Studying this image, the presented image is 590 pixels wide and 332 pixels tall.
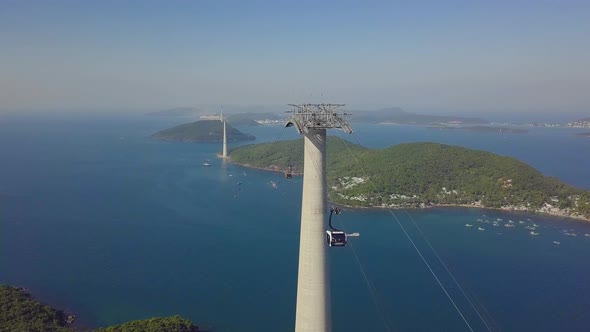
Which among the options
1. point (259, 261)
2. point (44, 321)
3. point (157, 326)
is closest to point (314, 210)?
point (157, 326)

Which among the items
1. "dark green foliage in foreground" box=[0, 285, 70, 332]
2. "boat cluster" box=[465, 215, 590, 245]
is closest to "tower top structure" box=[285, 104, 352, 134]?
"dark green foliage in foreground" box=[0, 285, 70, 332]

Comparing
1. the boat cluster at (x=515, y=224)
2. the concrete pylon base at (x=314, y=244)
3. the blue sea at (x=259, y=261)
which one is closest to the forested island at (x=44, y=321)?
the blue sea at (x=259, y=261)

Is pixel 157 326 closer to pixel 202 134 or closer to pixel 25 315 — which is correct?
pixel 25 315

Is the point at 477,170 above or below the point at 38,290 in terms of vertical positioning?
above

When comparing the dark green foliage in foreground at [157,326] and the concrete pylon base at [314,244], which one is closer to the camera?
the concrete pylon base at [314,244]

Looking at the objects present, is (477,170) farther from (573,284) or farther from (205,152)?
(205,152)

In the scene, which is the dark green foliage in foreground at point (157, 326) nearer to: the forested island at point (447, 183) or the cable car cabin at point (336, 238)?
the cable car cabin at point (336, 238)

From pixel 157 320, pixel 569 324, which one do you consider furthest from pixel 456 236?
pixel 157 320
